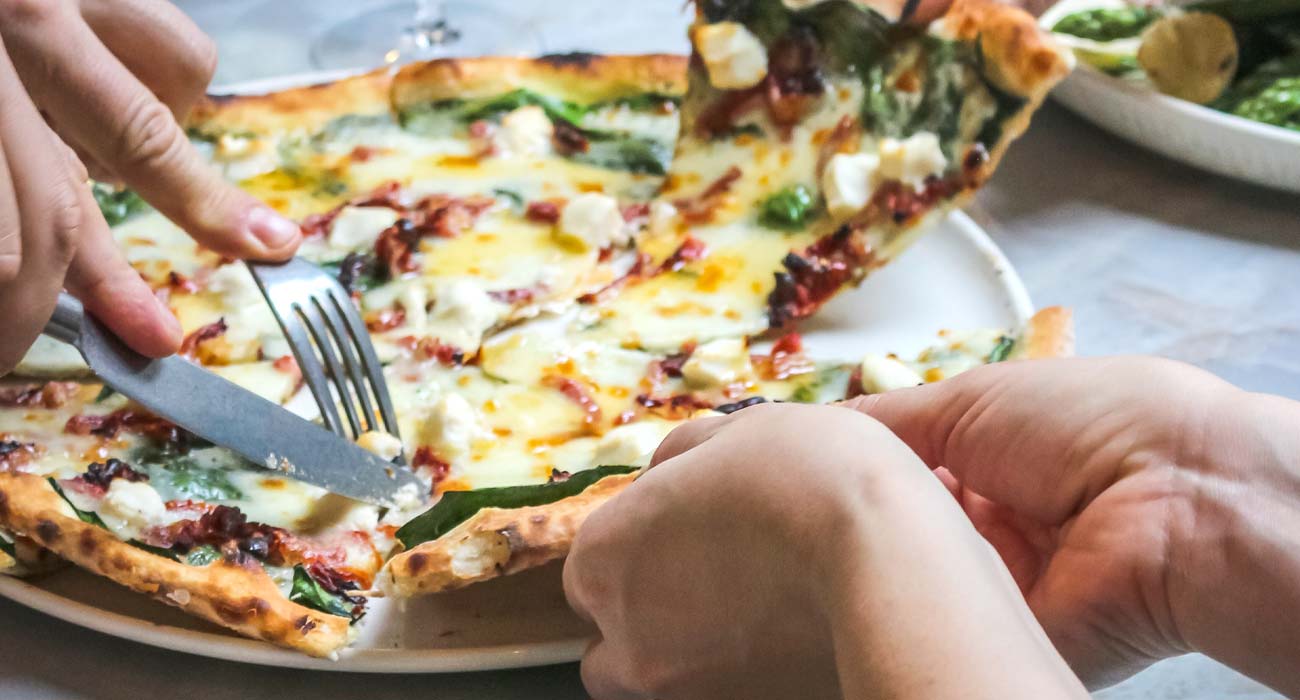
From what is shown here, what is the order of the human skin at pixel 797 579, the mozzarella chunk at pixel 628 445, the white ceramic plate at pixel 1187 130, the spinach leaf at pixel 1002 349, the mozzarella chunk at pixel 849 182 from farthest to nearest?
1. the white ceramic plate at pixel 1187 130
2. the mozzarella chunk at pixel 849 182
3. the spinach leaf at pixel 1002 349
4. the mozzarella chunk at pixel 628 445
5. the human skin at pixel 797 579

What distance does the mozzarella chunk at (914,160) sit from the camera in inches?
72.3

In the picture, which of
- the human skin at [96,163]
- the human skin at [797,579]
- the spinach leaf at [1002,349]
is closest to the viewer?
the human skin at [797,579]

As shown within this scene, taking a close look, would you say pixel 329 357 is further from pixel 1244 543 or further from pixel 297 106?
pixel 1244 543

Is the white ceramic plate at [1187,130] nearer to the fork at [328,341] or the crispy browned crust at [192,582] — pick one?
the fork at [328,341]

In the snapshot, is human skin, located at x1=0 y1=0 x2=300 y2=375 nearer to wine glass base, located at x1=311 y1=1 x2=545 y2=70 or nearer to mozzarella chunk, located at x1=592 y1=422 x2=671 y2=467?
mozzarella chunk, located at x1=592 y1=422 x2=671 y2=467

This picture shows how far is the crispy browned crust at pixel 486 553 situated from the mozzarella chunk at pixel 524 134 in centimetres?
110

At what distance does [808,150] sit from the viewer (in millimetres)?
1987

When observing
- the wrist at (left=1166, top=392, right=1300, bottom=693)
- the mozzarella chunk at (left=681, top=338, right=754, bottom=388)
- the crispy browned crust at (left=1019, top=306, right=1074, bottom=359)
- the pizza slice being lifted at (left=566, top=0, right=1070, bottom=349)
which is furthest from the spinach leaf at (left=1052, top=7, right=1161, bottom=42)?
the wrist at (left=1166, top=392, right=1300, bottom=693)

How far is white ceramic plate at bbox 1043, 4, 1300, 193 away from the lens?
2.13 metres

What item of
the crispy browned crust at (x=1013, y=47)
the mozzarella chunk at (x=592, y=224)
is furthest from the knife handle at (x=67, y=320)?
the crispy browned crust at (x=1013, y=47)

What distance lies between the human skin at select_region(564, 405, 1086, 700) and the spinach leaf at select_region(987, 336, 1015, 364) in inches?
30.3

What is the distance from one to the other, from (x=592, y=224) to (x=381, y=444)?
0.61 meters

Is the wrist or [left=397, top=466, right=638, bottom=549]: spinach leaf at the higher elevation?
the wrist

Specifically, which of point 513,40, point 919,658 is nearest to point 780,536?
point 919,658
